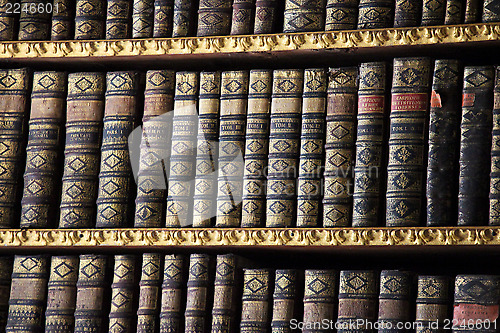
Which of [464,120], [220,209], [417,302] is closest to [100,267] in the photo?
[220,209]

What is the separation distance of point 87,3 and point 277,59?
35 cm

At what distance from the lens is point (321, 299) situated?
52.4 inches

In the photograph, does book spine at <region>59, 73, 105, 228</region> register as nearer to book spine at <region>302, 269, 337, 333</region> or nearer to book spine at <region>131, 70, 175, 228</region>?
book spine at <region>131, 70, 175, 228</region>

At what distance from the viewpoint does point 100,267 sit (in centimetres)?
141

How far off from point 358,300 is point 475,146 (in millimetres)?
295

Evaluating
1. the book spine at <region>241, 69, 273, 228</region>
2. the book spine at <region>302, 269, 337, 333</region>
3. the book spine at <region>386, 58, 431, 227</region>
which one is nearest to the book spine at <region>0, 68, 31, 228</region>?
the book spine at <region>241, 69, 273, 228</region>

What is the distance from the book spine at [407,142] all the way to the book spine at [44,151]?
565 mm

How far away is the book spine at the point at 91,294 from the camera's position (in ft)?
4.55

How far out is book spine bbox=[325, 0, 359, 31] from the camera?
1.39 m

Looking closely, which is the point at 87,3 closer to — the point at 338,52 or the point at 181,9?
the point at 181,9

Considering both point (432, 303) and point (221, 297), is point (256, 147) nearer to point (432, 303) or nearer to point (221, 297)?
point (221, 297)

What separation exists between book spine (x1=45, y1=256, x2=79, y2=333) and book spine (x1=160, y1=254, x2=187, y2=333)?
16 cm

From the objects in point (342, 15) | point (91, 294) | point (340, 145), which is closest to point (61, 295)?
point (91, 294)

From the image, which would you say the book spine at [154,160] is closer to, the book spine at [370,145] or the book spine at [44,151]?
the book spine at [44,151]
